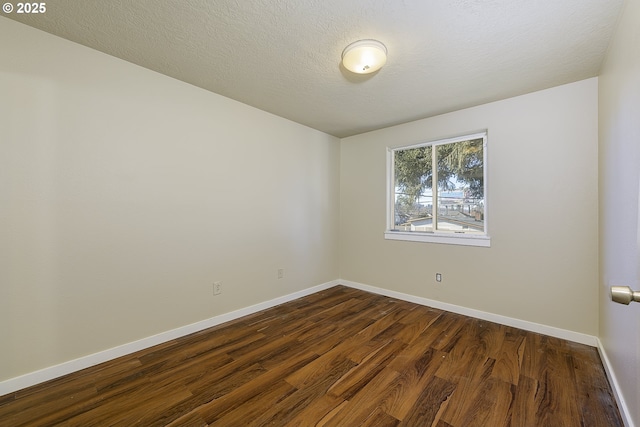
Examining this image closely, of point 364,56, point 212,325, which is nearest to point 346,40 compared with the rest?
point 364,56

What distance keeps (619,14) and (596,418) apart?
238cm

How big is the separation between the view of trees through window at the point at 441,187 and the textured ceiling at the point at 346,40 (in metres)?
0.71

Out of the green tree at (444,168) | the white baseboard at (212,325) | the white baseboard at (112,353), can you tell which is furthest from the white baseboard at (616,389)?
the white baseboard at (112,353)

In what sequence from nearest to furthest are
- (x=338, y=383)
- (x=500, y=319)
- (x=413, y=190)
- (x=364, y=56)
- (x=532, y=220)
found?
(x=338, y=383) → (x=364, y=56) → (x=532, y=220) → (x=500, y=319) → (x=413, y=190)

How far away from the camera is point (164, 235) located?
2289mm

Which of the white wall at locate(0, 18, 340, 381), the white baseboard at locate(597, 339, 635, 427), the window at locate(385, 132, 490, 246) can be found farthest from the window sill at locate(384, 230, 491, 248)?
the white wall at locate(0, 18, 340, 381)

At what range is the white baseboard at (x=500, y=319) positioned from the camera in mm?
2266

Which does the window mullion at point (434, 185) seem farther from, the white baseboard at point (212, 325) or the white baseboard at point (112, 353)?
the white baseboard at point (112, 353)

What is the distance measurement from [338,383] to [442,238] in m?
2.09

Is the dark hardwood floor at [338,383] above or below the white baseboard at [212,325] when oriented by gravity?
below

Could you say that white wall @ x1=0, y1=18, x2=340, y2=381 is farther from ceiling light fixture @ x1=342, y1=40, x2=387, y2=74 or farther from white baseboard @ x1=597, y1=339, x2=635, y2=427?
white baseboard @ x1=597, y1=339, x2=635, y2=427

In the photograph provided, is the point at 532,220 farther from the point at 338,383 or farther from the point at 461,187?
the point at 338,383

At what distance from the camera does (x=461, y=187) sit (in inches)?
119

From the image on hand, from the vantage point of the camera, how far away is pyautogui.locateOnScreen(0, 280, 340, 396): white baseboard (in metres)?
1.66
